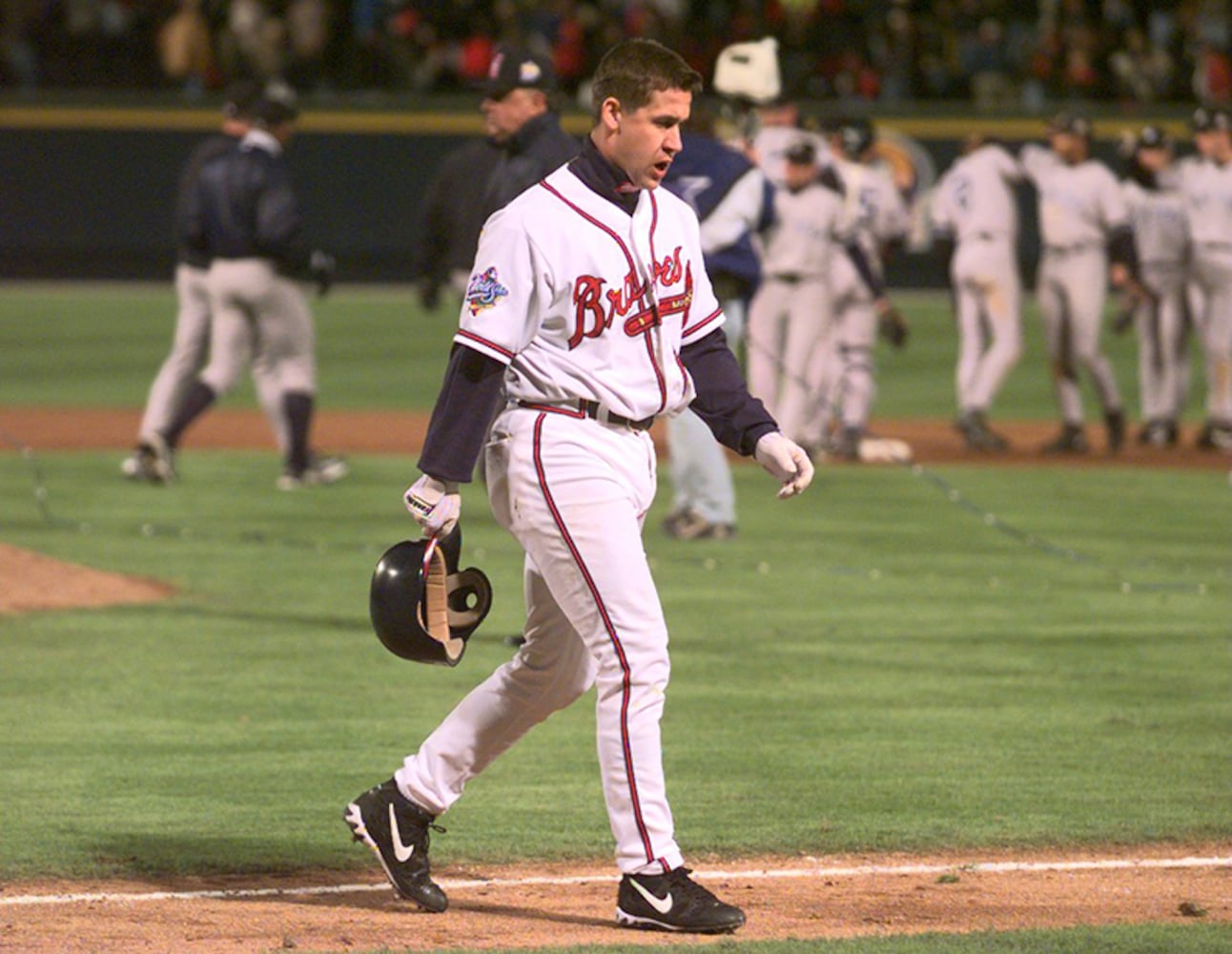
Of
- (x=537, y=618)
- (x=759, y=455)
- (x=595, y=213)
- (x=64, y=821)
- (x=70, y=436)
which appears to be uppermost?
(x=595, y=213)

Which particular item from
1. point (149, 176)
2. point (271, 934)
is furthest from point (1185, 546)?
point (149, 176)

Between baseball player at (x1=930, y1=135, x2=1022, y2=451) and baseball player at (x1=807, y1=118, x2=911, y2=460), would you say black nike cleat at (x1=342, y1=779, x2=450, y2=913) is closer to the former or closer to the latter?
baseball player at (x1=807, y1=118, x2=911, y2=460)

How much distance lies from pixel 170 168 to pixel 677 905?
2414cm

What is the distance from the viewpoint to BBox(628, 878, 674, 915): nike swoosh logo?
5094 millimetres

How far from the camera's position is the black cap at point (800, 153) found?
14336 mm

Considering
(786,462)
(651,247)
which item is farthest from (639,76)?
(786,462)

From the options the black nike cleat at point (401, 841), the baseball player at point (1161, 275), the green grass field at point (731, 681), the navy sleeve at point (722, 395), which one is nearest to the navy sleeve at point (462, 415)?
the navy sleeve at point (722, 395)

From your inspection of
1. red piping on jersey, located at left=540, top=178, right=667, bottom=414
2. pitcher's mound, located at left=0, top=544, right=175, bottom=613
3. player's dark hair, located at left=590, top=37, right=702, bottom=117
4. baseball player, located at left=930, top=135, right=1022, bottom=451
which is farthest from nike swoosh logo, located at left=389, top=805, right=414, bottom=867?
baseball player, located at left=930, top=135, right=1022, bottom=451

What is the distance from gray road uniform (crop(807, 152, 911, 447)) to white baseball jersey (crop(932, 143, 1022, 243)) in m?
0.63

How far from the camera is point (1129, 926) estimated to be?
5234mm

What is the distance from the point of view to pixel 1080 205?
51.7ft

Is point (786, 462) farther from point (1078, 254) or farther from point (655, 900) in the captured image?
point (1078, 254)

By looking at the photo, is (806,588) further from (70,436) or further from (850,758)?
(70,436)

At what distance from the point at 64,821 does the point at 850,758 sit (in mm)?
2448
